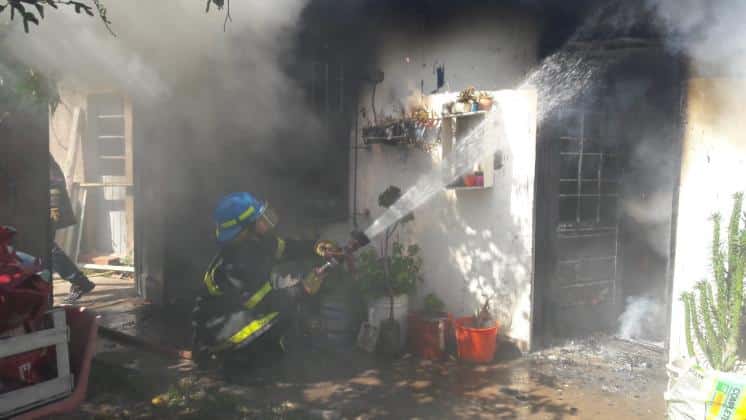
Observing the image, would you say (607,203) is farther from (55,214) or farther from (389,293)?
(55,214)

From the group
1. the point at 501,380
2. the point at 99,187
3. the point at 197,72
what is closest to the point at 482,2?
the point at 197,72

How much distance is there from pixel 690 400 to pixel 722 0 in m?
3.09

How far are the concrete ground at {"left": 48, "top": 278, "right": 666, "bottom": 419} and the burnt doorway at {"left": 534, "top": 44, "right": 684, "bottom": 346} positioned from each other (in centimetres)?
53

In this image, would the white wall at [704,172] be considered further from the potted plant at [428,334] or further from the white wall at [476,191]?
the potted plant at [428,334]

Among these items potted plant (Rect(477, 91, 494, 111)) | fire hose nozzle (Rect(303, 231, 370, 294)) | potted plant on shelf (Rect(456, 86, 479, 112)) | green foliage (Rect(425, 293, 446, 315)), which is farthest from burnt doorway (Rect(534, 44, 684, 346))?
fire hose nozzle (Rect(303, 231, 370, 294))

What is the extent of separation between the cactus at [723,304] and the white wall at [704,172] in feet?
1.22

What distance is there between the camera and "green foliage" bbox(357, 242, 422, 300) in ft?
21.0

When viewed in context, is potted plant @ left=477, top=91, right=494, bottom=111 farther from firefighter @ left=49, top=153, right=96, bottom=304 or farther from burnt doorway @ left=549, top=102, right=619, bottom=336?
firefighter @ left=49, top=153, right=96, bottom=304

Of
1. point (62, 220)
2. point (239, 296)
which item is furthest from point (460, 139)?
point (62, 220)

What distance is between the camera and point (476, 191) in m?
6.34

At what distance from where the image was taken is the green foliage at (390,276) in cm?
639

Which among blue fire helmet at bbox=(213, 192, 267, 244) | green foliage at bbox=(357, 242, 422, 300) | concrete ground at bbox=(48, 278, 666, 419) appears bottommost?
concrete ground at bbox=(48, 278, 666, 419)

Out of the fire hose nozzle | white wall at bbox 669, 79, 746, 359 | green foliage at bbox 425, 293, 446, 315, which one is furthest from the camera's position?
green foliage at bbox 425, 293, 446, 315

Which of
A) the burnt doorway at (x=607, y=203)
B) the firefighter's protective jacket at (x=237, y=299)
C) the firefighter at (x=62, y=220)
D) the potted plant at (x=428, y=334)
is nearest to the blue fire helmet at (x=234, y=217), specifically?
the firefighter's protective jacket at (x=237, y=299)
